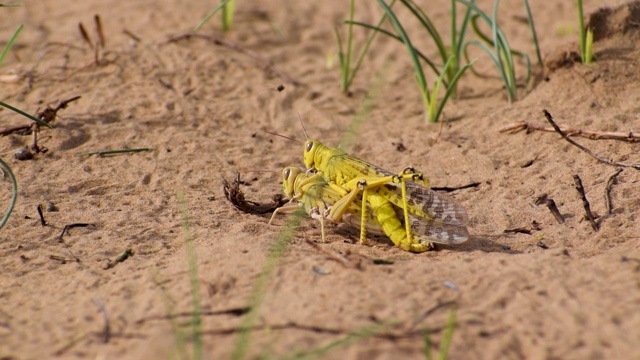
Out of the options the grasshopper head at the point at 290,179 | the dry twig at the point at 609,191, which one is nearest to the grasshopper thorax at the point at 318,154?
the grasshopper head at the point at 290,179

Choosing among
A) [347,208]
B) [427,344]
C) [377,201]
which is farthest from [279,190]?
[427,344]

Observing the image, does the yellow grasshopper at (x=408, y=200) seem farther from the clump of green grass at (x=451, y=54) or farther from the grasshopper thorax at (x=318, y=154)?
the clump of green grass at (x=451, y=54)

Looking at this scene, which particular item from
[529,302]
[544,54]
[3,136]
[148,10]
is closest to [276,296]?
[529,302]

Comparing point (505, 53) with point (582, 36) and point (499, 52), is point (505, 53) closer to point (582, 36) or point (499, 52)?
point (499, 52)

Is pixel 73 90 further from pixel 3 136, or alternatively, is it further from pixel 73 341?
pixel 73 341

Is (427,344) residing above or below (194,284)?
below

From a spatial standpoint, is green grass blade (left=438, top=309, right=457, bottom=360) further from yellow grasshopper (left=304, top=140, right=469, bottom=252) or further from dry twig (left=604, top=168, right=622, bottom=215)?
dry twig (left=604, top=168, right=622, bottom=215)

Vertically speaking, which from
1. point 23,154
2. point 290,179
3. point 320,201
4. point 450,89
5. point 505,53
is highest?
point 505,53

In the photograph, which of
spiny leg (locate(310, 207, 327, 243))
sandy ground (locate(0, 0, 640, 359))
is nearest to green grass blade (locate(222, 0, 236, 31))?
sandy ground (locate(0, 0, 640, 359))
